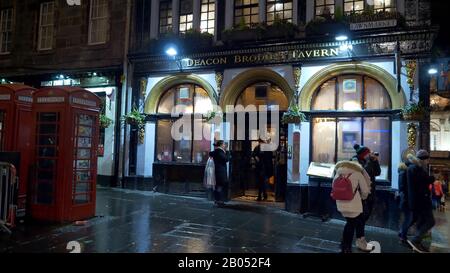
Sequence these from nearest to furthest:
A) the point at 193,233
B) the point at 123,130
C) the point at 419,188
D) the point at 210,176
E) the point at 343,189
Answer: the point at 343,189 → the point at 419,188 → the point at 193,233 → the point at 210,176 → the point at 123,130

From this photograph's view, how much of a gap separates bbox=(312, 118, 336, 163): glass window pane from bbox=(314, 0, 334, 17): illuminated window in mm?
3142

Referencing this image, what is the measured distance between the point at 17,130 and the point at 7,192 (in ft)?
4.88

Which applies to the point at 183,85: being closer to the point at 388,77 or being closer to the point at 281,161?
the point at 281,161

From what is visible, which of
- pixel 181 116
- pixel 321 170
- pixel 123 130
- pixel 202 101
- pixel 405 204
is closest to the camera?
pixel 405 204

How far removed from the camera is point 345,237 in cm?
623

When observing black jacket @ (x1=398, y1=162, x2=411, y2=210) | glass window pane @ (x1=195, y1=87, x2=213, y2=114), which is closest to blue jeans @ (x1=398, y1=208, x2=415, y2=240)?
black jacket @ (x1=398, y1=162, x2=411, y2=210)

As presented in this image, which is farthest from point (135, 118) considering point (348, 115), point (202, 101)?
point (348, 115)

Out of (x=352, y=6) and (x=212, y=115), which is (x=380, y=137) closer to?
(x=352, y=6)

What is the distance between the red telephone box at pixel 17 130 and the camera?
24.8 feet

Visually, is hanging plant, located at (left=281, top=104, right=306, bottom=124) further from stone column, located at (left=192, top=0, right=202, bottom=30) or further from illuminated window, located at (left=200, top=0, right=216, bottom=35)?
stone column, located at (left=192, top=0, right=202, bottom=30)

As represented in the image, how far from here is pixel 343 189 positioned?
6.03 metres

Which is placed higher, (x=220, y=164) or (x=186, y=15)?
(x=186, y=15)

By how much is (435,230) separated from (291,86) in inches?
208

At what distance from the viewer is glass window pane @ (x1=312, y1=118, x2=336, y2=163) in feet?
33.2
